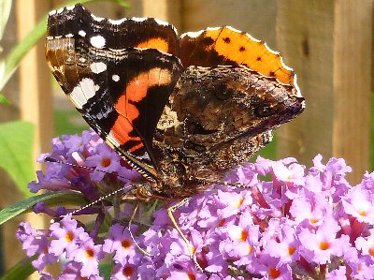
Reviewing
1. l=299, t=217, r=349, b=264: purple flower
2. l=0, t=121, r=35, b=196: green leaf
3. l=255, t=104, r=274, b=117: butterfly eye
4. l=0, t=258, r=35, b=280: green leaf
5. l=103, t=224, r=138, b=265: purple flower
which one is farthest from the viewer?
l=0, t=121, r=35, b=196: green leaf

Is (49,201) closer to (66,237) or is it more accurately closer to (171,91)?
(66,237)

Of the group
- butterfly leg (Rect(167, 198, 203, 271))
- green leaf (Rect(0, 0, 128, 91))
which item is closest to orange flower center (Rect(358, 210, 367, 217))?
butterfly leg (Rect(167, 198, 203, 271))

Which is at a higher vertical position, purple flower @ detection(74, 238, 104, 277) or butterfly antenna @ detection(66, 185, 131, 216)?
butterfly antenna @ detection(66, 185, 131, 216)

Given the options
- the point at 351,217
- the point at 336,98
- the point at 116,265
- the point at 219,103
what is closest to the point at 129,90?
the point at 219,103

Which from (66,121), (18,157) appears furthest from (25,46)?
(66,121)

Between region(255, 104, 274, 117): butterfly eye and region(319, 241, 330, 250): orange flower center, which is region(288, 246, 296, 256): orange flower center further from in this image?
region(255, 104, 274, 117): butterfly eye

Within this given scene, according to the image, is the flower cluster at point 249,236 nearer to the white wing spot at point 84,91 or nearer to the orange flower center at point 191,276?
the orange flower center at point 191,276

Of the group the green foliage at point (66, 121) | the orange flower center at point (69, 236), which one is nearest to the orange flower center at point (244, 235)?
the orange flower center at point (69, 236)
